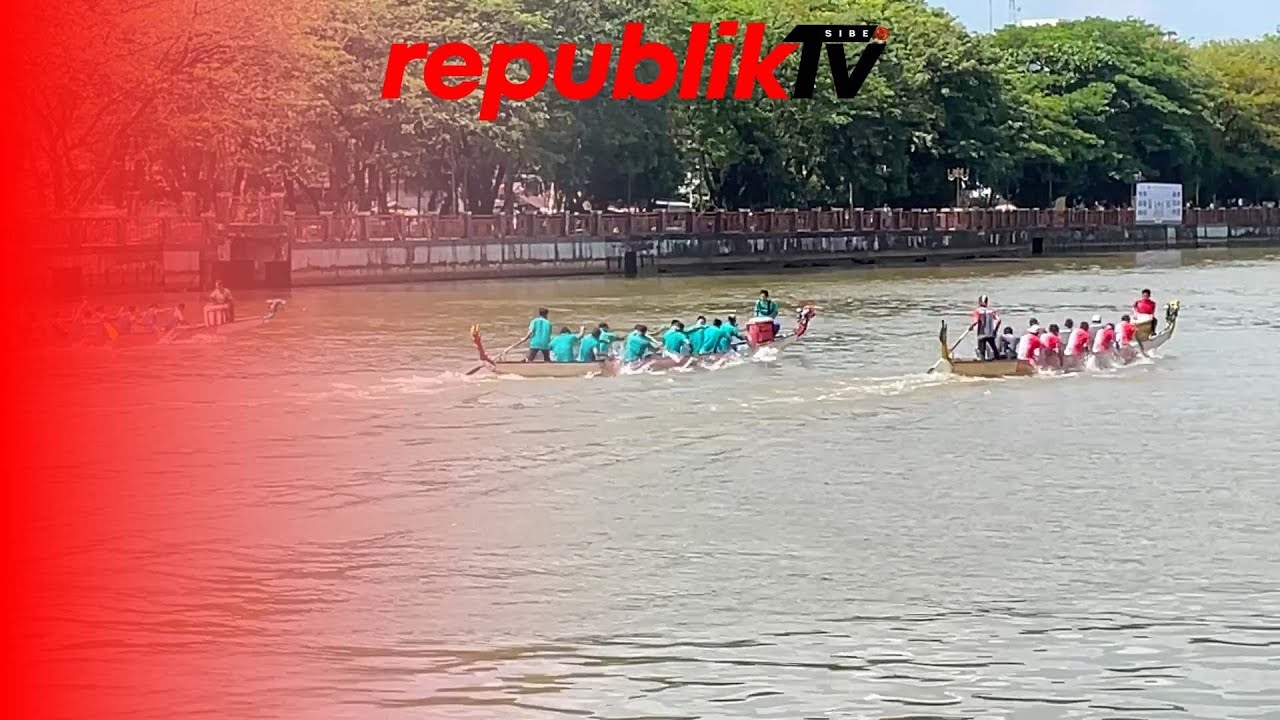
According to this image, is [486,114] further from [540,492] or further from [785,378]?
[540,492]

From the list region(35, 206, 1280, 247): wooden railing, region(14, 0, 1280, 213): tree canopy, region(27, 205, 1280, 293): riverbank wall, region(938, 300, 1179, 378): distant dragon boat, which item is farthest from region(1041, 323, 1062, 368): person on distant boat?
region(35, 206, 1280, 247): wooden railing

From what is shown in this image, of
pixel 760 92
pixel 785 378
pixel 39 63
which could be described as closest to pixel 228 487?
pixel 785 378

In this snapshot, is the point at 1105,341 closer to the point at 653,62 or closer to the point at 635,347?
the point at 635,347

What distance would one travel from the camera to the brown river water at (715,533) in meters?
15.0

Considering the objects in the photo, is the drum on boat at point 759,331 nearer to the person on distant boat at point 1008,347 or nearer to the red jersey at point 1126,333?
the person on distant boat at point 1008,347

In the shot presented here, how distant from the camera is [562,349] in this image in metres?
33.8

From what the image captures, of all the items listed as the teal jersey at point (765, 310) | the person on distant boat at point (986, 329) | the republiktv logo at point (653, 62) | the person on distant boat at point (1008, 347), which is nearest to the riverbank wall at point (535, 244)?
the republiktv logo at point (653, 62)

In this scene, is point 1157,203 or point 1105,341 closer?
point 1105,341

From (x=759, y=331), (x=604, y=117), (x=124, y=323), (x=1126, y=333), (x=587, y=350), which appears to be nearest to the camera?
(x=587, y=350)

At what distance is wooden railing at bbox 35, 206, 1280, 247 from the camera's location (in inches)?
2121

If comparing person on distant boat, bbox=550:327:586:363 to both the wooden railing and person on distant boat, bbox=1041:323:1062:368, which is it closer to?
person on distant boat, bbox=1041:323:1062:368

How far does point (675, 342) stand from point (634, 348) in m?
1.24

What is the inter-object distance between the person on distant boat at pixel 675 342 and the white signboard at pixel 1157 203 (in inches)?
2569
